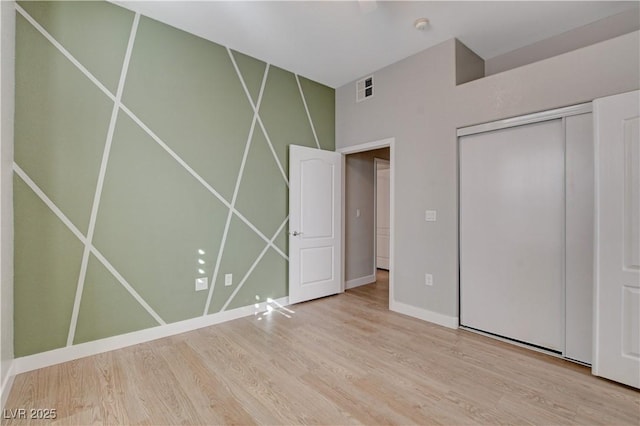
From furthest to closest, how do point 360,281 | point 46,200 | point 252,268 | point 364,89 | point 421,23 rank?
1. point 360,281
2. point 364,89
3. point 252,268
4. point 421,23
5. point 46,200

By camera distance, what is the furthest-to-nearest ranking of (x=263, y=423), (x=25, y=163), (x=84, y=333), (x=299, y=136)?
(x=299, y=136) < (x=84, y=333) < (x=25, y=163) < (x=263, y=423)

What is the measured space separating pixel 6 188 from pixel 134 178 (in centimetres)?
85

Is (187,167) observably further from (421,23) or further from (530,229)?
(530,229)

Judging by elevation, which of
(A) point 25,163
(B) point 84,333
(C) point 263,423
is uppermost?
(A) point 25,163

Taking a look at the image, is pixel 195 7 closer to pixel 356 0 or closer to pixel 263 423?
pixel 356 0

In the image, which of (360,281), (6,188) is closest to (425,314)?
(360,281)

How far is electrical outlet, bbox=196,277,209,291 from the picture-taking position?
3183 mm

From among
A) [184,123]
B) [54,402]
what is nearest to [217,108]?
[184,123]

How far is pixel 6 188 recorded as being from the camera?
210 cm

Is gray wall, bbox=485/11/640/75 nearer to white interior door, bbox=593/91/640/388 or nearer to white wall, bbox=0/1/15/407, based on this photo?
white interior door, bbox=593/91/640/388

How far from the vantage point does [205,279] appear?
3.23 metres

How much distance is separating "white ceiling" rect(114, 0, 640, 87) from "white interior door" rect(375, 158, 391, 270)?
3055 mm

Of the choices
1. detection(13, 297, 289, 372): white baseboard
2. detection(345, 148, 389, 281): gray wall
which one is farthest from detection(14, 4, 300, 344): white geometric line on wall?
detection(345, 148, 389, 281): gray wall

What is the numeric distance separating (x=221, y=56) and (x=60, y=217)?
2259 mm
